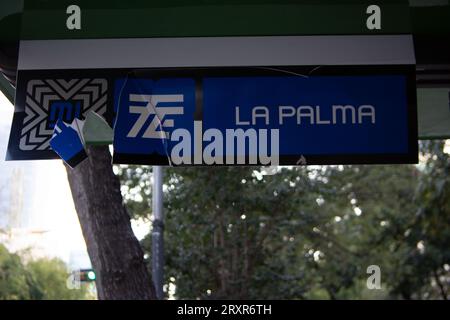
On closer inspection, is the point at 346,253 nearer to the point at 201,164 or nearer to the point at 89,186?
the point at 89,186

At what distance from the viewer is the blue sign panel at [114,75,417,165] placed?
13.4 ft

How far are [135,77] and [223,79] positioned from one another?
56 centimetres

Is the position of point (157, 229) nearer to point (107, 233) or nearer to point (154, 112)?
point (107, 233)

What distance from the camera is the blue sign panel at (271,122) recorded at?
13.4 feet

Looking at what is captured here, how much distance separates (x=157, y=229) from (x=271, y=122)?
6.69 m

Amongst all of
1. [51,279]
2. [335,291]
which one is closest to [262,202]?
[335,291]

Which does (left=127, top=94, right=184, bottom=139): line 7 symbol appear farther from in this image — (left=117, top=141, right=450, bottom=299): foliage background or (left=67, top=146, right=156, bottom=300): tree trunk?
(left=117, top=141, right=450, bottom=299): foliage background

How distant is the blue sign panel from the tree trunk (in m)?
2.63

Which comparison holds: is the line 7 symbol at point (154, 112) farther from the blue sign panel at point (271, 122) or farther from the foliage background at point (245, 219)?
the foliage background at point (245, 219)

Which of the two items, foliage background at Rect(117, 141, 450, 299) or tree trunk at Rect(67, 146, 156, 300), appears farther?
foliage background at Rect(117, 141, 450, 299)

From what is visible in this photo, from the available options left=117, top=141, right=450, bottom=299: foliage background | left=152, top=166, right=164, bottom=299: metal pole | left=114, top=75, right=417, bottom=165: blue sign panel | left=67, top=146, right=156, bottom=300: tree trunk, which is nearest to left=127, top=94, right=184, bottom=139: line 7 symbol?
left=114, top=75, right=417, bottom=165: blue sign panel

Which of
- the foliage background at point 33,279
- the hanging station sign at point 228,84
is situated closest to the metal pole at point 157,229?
the hanging station sign at point 228,84

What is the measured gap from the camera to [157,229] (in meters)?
10.6

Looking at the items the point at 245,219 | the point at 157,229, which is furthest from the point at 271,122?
the point at 245,219
